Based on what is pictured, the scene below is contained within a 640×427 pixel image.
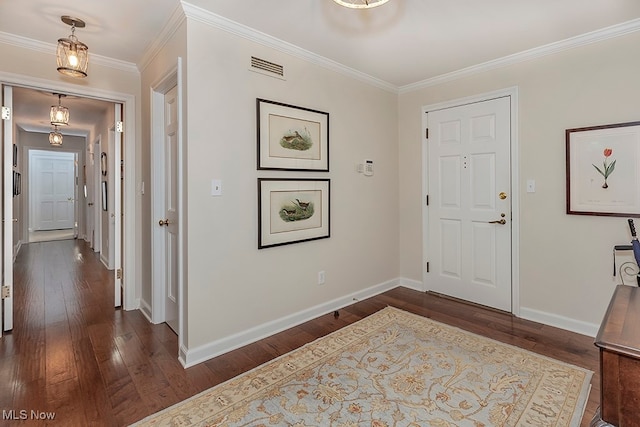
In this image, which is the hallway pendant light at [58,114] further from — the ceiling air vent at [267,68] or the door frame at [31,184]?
the door frame at [31,184]

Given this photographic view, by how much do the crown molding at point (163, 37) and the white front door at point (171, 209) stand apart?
13.4 inches

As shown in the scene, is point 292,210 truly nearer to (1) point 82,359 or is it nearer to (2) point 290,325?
(2) point 290,325

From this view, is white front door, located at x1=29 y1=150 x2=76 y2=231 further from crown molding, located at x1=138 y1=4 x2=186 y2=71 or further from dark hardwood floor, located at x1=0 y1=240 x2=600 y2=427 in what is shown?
crown molding, located at x1=138 y1=4 x2=186 y2=71

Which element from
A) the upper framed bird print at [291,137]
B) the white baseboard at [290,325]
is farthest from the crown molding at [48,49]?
the white baseboard at [290,325]

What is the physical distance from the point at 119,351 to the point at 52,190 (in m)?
8.83

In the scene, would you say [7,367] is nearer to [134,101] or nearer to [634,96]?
[134,101]

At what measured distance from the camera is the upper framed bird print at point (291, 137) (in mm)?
2689

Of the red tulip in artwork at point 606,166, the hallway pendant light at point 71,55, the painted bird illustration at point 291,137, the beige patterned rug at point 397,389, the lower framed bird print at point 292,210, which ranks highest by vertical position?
the hallway pendant light at point 71,55

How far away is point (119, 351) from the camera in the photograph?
8.18ft

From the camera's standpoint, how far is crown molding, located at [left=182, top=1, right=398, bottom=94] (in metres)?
2.26

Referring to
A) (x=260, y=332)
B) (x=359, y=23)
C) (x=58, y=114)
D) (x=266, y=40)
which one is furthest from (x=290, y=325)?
(x=58, y=114)

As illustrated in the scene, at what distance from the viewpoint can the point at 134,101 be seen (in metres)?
3.30

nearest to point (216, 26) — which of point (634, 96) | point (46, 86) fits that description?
point (46, 86)

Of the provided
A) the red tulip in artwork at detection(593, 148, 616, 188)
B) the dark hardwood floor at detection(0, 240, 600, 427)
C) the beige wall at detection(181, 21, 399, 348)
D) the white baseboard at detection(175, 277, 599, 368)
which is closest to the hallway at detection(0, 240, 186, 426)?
the dark hardwood floor at detection(0, 240, 600, 427)
